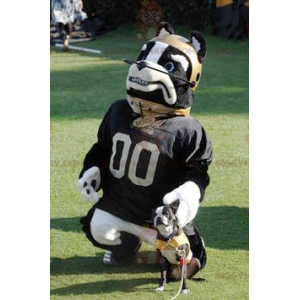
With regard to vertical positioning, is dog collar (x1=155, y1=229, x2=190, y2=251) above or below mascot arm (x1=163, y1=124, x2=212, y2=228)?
below

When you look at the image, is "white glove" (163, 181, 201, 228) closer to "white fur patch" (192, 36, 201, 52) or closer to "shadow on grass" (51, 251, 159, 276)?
"shadow on grass" (51, 251, 159, 276)

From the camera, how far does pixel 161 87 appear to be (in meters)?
3.08

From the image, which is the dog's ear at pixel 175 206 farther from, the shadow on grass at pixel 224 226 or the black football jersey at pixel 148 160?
the shadow on grass at pixel 224 226

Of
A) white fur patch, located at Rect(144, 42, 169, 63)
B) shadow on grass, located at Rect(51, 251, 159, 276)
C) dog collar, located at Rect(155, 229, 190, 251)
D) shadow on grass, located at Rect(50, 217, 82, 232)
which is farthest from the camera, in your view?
shadow on grass, located at Rect(50, 217, 82, 232)

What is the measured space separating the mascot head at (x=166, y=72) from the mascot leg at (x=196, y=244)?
534mm

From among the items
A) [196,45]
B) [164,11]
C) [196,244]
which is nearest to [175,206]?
[196,244]

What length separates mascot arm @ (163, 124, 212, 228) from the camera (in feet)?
9.86

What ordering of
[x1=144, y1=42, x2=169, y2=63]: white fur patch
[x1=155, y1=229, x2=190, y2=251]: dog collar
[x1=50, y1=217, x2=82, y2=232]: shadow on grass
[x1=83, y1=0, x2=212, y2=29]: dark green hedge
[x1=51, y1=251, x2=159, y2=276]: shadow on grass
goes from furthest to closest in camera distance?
[x1=83, y1=0, x2=212, y2=29]: dark green hedge, [x1=50, y1=217, x2=82, y2=232]: shadow on grass, [x1=51, y1=251, x2=159, y2=276]: shadow on grass, [x1=144, y1=42, x2=169, y2=63]: white fur patch, [x1=155, y1=229, x2=190, y2=251]: dog collar

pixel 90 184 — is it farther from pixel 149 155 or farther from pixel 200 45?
pixel 200 45

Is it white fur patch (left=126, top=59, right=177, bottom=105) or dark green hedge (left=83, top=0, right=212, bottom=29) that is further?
dark green hedge (left=83, top=0, right=212, bottom=29)

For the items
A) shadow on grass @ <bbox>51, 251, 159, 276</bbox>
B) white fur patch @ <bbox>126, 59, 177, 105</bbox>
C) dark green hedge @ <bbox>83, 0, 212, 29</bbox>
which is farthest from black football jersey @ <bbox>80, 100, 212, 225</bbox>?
dark green hedge @ <bbox>83, 0, 212, 29</bbox>

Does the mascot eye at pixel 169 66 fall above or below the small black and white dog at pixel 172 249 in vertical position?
above

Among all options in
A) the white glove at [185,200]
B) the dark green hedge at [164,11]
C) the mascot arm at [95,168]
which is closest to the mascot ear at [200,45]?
the mascot arm at [95,168]

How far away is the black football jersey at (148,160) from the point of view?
10.2ft
